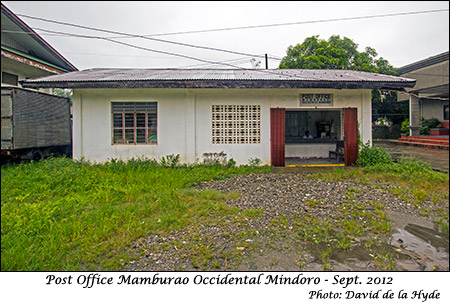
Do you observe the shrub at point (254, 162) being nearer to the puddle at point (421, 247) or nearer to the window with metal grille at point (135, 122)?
the window with metal grille at point (135, 122)

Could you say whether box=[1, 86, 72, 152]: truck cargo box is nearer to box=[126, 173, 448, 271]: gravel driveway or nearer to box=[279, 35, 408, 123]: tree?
box=[126, 173, 448, 271]: gravel driveway

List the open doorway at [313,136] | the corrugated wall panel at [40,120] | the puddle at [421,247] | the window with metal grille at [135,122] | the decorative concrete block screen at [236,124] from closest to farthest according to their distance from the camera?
the puddle at [421,247] → the corrugated wall panel at [40,120] → the window with metal grille at [135,122] → the decorative concrete block screen at [236,124] → the open doorway at [313,136]

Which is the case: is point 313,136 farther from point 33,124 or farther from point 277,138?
point 33,124

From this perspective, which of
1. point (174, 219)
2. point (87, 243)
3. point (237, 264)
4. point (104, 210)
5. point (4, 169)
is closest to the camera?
point (237, 264)

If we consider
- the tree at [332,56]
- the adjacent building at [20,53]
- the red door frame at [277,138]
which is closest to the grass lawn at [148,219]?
the red door frame at [277,138]

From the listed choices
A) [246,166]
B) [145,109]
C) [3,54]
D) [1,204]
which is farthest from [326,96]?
[3,54]

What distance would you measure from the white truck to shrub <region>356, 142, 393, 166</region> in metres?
10.4

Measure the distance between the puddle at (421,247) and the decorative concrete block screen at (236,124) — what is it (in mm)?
4978

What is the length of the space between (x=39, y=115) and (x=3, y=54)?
218 centimetres

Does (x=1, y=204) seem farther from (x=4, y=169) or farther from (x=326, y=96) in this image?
(x=326, y=96)

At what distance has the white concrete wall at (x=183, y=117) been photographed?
733cm

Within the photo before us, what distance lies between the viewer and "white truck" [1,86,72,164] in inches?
278
